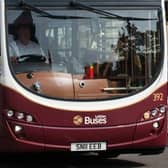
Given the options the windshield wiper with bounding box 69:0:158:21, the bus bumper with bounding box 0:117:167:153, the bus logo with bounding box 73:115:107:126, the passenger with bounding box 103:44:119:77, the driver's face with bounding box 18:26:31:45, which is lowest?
the bus bumper with bounding box 0:117:167:153

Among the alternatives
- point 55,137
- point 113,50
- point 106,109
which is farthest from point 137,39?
point 55,137

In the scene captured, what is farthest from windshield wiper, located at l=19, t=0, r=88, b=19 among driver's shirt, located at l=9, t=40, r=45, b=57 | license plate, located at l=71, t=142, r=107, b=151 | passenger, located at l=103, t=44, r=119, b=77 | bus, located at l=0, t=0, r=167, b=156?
license plate, located at l=71, t=142, r=107, b=151

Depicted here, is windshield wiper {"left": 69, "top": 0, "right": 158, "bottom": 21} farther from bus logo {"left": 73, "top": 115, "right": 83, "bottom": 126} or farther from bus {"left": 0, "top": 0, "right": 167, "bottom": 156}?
bus logo {"left": 73, "top": 115, "right": 83, "bottom": 126}

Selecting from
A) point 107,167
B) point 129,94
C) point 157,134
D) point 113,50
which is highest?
point 113,50

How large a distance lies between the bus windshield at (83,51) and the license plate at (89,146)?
25.1 inches

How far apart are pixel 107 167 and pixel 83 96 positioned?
189 centimetres

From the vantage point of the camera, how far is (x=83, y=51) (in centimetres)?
959

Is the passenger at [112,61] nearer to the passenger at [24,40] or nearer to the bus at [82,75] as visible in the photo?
the bus at [82,75]

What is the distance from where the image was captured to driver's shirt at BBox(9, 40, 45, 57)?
9.49 m

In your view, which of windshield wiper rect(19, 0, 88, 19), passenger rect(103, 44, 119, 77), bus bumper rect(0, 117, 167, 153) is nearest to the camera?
bus bumper rect(0, 117, 167, 153)

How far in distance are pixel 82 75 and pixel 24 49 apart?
2.88ft

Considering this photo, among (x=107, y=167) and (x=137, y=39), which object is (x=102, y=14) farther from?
(x=107, y=167)

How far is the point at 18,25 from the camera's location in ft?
31.1

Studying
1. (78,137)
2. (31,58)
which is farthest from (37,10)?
(78,137)
